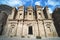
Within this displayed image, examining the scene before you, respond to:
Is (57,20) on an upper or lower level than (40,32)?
upper

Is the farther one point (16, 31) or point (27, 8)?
point (27, 8)

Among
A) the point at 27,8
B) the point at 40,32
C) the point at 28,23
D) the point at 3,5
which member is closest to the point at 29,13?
the point at 27,8

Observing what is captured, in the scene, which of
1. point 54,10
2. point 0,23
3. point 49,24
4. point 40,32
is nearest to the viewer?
point 40,32

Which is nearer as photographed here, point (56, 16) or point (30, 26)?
point (30, 26)

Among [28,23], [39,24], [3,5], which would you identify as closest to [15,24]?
[28,23]

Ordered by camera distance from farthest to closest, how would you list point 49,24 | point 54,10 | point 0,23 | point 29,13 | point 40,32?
point 54,10 → point 29,13 → point 0,23 → point 49,24 → point 40,32

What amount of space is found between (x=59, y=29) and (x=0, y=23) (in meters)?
11.1

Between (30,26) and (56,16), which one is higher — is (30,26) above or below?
below

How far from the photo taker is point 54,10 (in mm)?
21031

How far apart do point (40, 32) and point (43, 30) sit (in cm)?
69

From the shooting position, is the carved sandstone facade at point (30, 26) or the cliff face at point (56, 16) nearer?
the carved sandstone facade at point (30, 26)

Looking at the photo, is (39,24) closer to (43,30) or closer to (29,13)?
(43,30)

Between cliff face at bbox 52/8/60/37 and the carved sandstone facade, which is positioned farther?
cliff face at bbox 52/8/60/37

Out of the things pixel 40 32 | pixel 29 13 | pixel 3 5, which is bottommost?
pixel 40 32
